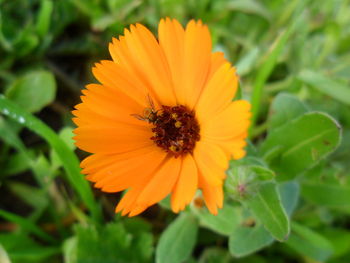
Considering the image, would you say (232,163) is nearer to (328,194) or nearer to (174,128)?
(174,128)

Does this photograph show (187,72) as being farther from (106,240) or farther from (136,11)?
(136,11)

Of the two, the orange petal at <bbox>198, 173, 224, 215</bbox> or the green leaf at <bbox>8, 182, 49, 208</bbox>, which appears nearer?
the orange petal at <bbox>198, 173, 224, 215</bbox>

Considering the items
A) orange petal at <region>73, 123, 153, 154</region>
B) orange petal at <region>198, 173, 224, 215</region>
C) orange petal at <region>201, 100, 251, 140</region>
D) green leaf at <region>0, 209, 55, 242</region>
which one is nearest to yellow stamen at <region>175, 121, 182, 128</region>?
orange petal at <region>73, 123, 153, 154</region>

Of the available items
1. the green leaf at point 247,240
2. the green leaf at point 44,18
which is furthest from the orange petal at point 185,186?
the green leaf at point 44,18

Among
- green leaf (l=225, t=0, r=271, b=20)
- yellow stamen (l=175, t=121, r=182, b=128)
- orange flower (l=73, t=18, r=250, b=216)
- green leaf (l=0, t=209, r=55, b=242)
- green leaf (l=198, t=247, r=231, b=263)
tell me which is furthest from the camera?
green leaf (l=225, t=0, r=271, b=20)

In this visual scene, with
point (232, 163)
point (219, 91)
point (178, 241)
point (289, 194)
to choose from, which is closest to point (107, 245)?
point (178, 241)

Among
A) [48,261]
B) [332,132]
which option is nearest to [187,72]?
[332,132]

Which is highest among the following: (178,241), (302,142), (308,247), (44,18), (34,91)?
(44,18)

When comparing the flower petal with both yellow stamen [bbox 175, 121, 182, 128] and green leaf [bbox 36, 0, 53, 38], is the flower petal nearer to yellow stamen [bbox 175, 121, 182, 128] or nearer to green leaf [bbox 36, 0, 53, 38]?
yellow stamen [bbox 175, 121, 182, 128]
